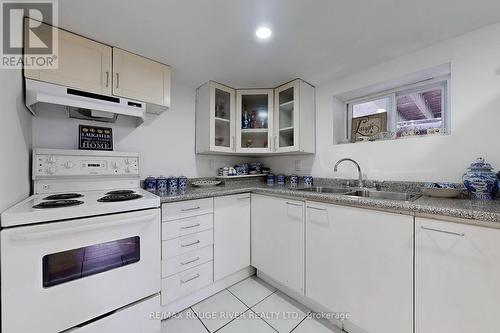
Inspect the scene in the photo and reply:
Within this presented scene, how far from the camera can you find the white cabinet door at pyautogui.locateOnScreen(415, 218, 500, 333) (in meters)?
0.81

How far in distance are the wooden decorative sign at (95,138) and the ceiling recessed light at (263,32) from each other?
144 cm

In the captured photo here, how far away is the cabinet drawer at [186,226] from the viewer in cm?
→ 141

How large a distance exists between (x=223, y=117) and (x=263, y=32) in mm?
1037

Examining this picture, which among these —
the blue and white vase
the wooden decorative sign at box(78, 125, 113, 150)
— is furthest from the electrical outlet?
the wooden decorative sign at box(78, 125, 113, 150)

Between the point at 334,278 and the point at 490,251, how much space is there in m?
0.77

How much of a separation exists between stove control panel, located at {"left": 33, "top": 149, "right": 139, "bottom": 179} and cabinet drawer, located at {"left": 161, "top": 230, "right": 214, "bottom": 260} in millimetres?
682

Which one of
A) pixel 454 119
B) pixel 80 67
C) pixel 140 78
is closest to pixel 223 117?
pixel 140 78

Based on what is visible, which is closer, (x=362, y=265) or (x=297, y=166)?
(x=362, y=265)

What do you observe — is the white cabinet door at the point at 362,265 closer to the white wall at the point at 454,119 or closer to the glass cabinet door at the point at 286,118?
the white wall at the point at 454,119

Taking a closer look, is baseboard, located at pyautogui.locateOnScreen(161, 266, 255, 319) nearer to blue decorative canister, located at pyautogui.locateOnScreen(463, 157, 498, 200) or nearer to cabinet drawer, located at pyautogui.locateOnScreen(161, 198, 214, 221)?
cabinet drawer, located at pyautogui.locateOnScreen(161, 198, 214, 221)

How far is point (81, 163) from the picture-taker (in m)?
1.44

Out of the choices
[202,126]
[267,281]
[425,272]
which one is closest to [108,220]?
[202,126]

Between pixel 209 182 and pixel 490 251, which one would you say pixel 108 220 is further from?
pixel 490 251

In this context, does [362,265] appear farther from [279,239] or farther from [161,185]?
[161,185]
